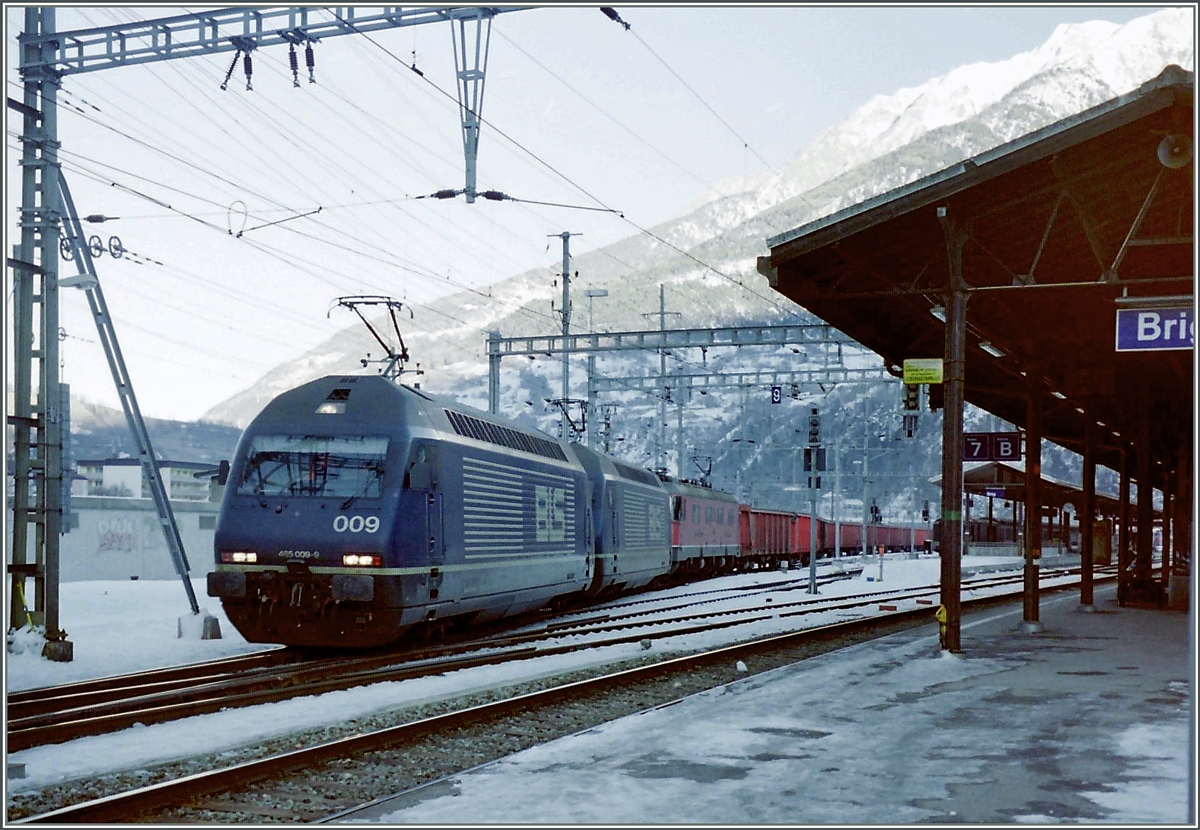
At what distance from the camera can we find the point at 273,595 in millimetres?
16062

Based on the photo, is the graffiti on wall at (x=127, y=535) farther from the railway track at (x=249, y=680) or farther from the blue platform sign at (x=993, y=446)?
the blue platform sign at (x=993, y=446)

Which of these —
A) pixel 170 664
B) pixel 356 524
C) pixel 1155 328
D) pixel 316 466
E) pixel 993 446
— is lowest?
pixel 170 664

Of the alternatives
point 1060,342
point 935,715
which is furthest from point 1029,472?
point 935,715

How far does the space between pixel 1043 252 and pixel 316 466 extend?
37.0 ft

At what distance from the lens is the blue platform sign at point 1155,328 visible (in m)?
12.2

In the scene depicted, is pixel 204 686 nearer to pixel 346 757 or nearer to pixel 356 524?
pixel 356 524

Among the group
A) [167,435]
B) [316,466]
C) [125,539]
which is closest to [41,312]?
[316,466]

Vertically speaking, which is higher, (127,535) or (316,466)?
(316,466)

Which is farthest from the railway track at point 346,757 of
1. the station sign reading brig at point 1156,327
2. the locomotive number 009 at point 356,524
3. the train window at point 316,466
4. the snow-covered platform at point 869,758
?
the station sign reading brig at point 1156,327

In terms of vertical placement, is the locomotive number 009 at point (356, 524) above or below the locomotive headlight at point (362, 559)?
above

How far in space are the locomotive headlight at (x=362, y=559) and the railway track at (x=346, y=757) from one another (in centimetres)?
263

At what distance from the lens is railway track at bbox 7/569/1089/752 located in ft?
37.1

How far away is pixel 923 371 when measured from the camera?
1783cm

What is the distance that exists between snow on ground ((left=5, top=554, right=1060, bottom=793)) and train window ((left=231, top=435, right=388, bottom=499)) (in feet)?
8.45
